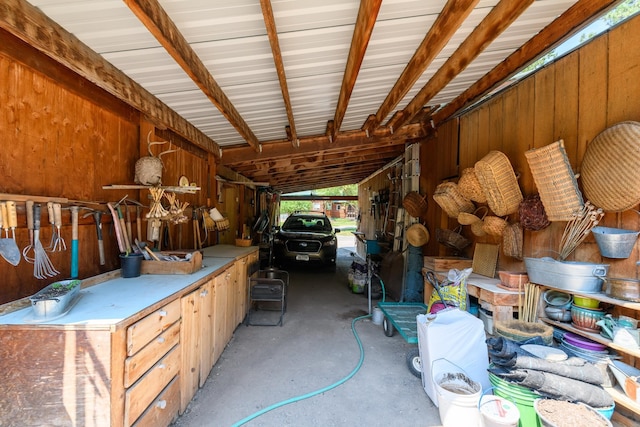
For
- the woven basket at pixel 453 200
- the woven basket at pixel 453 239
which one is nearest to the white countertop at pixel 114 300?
the woven basket at pixel 453 200

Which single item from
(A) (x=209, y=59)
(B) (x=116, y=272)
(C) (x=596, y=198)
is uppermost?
(A) (x=209, y=59)

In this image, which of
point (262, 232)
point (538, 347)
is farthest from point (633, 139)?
point (262, 232)

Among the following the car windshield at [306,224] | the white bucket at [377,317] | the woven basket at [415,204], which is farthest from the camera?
the car windshield at [306,224]

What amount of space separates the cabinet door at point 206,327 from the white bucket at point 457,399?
1844mm

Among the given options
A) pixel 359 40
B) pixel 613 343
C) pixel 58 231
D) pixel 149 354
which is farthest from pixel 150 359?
pixel 613 343

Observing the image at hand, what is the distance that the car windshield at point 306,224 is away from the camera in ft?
25.1

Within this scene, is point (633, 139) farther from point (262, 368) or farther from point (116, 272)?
point (116, 272)

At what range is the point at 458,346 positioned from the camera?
2.36 meters

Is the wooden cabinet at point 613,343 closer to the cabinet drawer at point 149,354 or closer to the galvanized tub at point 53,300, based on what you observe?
the cabinet drawer at point 149,354

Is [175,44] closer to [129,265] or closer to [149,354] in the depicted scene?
[129,265]

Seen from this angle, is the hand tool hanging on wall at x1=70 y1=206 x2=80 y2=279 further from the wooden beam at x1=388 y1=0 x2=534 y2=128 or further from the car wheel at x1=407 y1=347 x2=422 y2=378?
the wooden beam at x1=388 y1=0 x2=534 y2=128

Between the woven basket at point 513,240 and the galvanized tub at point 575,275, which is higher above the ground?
the woven basket at point 513,240

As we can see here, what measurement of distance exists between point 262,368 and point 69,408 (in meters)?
1.69

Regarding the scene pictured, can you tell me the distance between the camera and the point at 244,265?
13.0 ft
